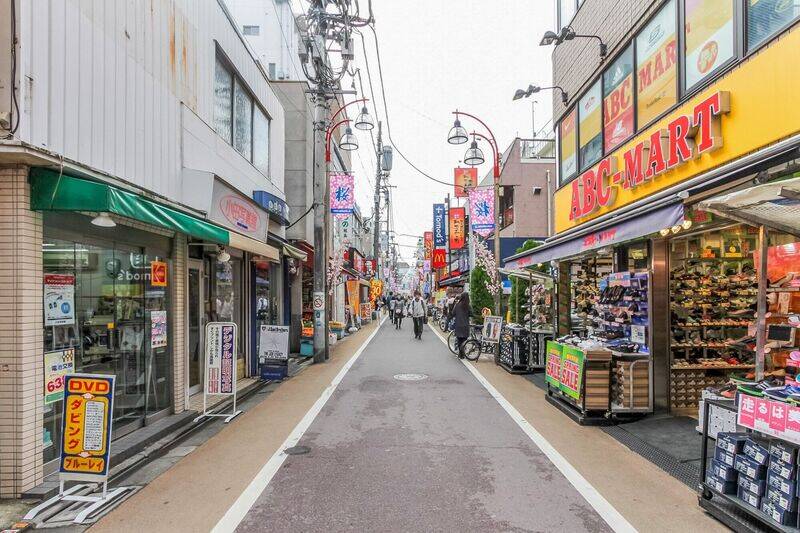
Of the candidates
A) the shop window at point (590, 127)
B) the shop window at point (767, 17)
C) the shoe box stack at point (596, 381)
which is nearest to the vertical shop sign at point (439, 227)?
the shop window at point (590, 127)

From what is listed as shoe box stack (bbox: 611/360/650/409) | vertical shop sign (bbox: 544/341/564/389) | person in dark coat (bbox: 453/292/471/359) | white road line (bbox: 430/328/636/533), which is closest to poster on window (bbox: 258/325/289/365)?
white road line (bbox: 430/328/636/533)

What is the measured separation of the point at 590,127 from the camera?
11.7 metres

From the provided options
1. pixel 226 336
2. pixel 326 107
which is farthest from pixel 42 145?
pixel 326 107

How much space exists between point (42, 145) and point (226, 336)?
4.13 metres

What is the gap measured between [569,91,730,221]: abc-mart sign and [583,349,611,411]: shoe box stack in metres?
3.11

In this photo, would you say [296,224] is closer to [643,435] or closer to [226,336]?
[226,336]

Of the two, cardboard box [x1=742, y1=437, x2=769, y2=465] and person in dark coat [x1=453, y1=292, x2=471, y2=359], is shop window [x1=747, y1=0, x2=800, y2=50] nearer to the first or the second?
cardboard box [x1=742, y1=437, x2=769, y2=465]

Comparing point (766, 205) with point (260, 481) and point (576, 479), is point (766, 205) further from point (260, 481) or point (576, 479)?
point (260, 481)

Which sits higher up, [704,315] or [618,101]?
[618,101]

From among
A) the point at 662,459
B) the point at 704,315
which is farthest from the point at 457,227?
the point at 662,459

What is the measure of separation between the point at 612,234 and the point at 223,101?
810 centimetres

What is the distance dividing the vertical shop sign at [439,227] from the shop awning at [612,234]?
3051 centimetres

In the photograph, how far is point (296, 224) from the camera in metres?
19.3

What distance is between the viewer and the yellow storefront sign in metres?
5.62
